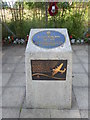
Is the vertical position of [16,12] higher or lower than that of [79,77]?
higher

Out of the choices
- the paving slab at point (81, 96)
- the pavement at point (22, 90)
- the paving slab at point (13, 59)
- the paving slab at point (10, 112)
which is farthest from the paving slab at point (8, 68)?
the paving slab at point (81, 96)

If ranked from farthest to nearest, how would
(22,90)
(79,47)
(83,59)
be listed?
(79,47) < (83,59) < (22,90)

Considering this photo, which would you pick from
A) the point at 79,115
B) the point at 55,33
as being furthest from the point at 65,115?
the point at 55,33

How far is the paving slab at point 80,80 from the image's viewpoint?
4723 millimetres

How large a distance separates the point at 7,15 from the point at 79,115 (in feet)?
20.6

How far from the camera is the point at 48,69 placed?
3508mm

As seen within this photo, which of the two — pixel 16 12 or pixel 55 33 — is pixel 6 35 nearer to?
pixel 16 12

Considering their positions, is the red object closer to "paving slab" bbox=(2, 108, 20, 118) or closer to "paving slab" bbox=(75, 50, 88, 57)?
"paving slab" bbox=(75, 50, 88, 57)

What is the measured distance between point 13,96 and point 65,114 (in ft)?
4.42

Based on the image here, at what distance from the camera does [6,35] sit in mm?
8188

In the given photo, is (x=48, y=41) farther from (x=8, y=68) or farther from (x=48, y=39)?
(x=8, y=68)

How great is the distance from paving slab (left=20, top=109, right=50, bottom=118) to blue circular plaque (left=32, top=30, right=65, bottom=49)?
1341mm

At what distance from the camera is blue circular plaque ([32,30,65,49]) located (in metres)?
3.51

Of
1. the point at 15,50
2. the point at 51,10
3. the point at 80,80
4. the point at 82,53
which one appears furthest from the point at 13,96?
the point at 51,10
